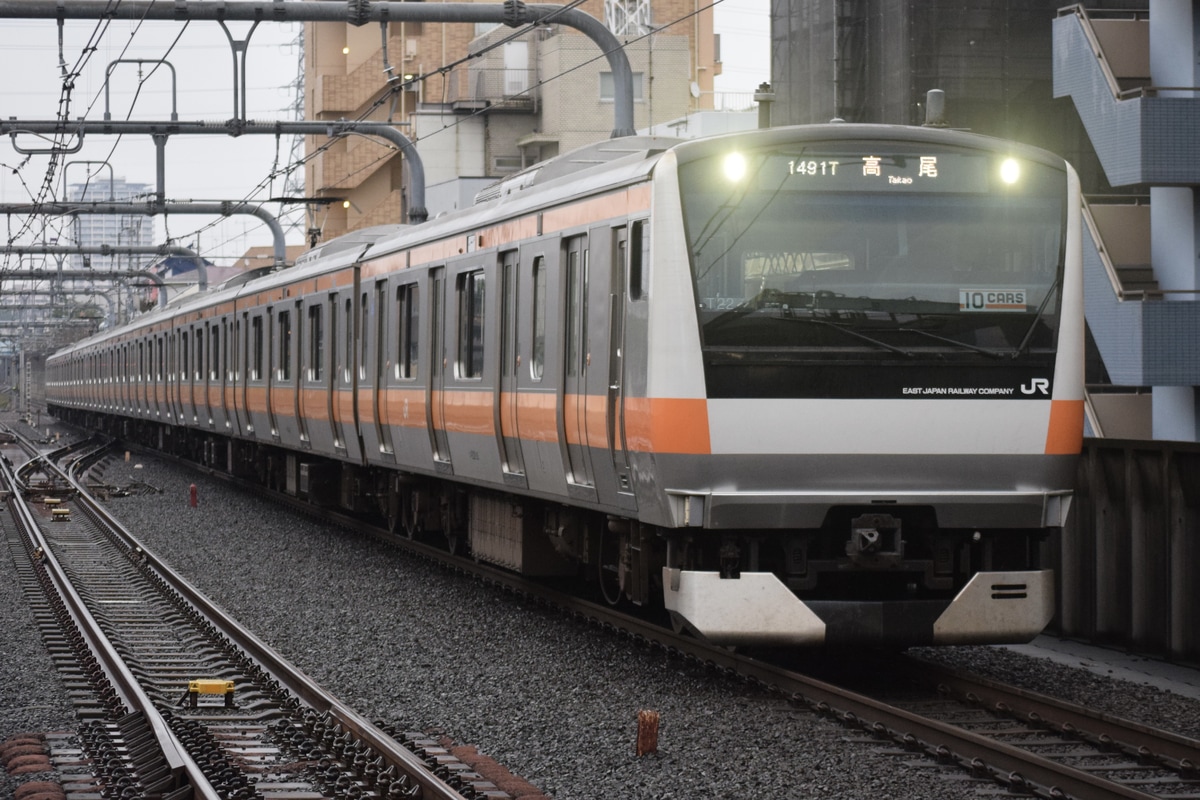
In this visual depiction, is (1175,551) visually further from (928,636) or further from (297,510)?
(297,510)

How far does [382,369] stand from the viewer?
627 inches

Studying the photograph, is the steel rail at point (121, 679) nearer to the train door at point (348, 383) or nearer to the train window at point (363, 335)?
the train door at point (348, 383)

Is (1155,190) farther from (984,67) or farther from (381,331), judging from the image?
(984,67)

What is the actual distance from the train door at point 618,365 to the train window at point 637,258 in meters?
0.07

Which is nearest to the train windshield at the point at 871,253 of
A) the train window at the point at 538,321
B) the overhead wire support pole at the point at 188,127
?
the train window at the point at 538,321

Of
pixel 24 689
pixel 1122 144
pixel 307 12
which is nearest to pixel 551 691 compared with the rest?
pixel 24 689

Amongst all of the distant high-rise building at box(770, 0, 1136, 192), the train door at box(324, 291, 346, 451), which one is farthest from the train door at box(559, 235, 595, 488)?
the distant high-rise building at box(770, 0, 1136, 192)

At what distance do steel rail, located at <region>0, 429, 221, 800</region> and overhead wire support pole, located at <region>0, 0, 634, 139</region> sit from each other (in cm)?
491

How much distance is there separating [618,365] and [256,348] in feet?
48.3

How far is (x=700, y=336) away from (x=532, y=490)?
10.3 ft

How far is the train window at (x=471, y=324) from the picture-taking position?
1276cm


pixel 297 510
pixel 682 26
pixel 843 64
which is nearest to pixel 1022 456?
pixel 297 510

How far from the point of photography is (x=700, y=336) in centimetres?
886

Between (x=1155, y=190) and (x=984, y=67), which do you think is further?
(x=984, y=67)
